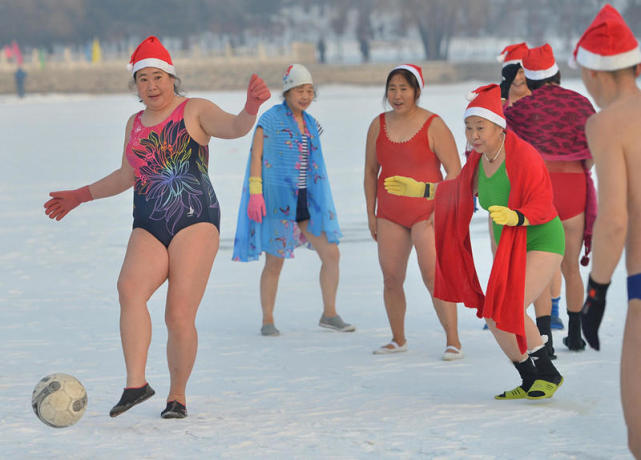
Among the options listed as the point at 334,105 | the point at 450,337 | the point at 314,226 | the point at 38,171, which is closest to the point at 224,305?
the point at 314,226

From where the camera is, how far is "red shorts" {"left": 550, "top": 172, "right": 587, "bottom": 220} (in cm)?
598

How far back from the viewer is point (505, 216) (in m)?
4.77

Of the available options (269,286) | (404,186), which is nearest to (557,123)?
(404,186)

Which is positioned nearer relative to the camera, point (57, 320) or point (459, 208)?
point (459, 208)

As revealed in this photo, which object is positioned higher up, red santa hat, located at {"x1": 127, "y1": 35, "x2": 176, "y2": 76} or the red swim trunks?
red santa hat, located at {"x1": 127, "y1": 35, "x2": 176, "y2": 76}

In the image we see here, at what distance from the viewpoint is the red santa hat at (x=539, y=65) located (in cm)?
608

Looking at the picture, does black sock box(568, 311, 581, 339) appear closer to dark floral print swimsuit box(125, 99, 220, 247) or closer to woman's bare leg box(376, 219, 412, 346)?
woman's bare leg box(376, 219, 412, 346)

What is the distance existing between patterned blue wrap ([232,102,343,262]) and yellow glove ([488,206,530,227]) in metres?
2.31

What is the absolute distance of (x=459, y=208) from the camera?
531 centimetres

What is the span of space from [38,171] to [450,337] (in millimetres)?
12908

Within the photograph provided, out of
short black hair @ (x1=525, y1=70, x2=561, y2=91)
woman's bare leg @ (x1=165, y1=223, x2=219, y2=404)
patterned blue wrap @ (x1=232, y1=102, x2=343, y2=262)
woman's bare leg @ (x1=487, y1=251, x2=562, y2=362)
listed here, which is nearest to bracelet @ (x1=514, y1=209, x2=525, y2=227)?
woman's bare leg @ (x1=487, y1=251, x2=562, y2=362)

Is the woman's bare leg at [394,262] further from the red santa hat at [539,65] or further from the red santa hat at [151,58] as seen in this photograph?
the red santa hat at [151,58]

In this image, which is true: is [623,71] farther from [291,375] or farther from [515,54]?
[515,54]

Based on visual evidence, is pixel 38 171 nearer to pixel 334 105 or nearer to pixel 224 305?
pixel 224 305
